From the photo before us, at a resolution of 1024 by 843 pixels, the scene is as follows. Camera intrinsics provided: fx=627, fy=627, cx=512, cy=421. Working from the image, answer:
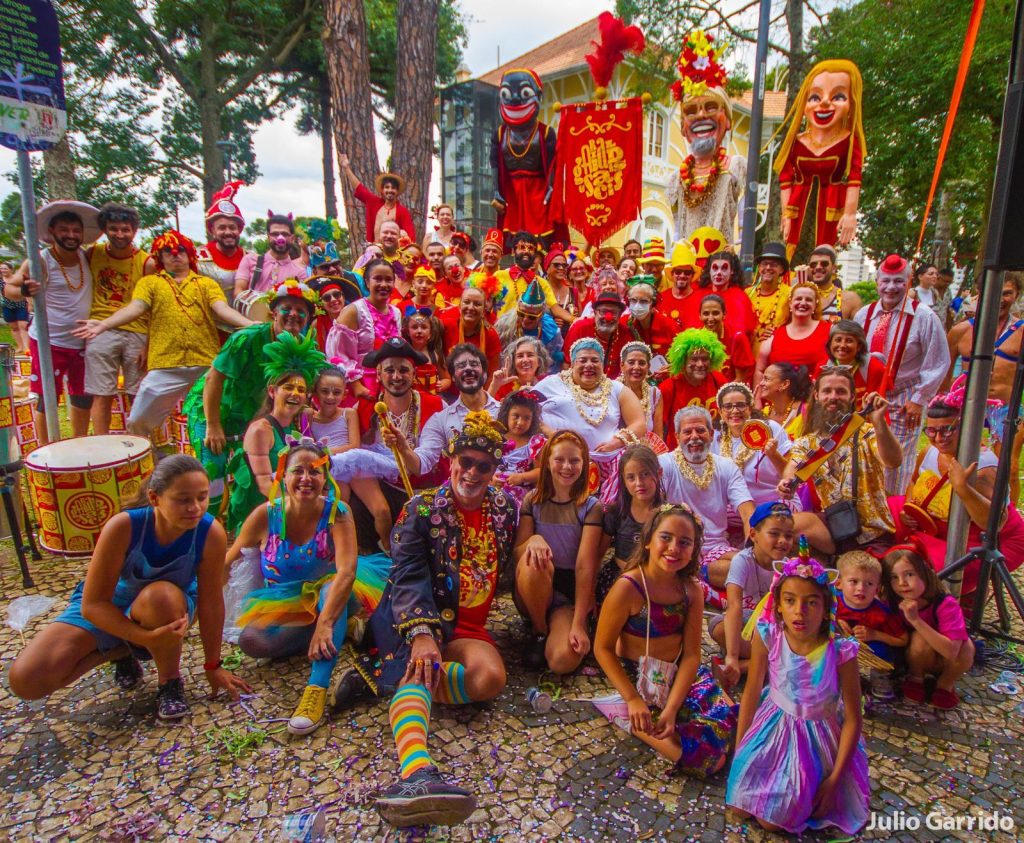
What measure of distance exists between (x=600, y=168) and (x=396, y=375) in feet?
14.8

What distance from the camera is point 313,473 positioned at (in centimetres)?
291

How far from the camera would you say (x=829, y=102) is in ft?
19.4

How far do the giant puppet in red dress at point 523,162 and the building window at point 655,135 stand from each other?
16934 mm

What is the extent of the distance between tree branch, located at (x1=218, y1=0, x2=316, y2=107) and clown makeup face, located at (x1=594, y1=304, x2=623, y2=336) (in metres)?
17.0

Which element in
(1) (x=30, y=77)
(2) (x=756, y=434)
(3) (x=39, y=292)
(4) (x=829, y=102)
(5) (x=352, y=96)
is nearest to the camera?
(2) (x=756, y=434)

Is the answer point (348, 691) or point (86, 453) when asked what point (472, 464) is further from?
point (86, 453)

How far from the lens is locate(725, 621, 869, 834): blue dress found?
7.09ft

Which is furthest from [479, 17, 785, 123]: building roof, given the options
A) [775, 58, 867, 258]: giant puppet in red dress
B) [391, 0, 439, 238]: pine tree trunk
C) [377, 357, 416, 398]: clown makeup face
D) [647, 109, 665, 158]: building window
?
[377, 357, 416, 398]: clown makeup face

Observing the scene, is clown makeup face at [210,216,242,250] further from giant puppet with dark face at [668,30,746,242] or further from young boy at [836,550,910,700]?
young boy at [836,550,910,700]

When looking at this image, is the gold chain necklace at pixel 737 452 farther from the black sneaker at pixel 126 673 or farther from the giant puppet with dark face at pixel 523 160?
the giant puppet with dark face at pixel 523 160

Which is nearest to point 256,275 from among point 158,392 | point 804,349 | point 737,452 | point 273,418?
point 158,392

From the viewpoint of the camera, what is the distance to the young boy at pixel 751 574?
2879 mm

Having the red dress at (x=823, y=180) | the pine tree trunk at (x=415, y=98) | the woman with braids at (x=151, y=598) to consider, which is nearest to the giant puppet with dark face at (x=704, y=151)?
the red dress at (x=823, y=180)

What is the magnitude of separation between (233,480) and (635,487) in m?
2.43
